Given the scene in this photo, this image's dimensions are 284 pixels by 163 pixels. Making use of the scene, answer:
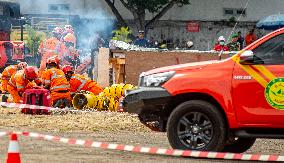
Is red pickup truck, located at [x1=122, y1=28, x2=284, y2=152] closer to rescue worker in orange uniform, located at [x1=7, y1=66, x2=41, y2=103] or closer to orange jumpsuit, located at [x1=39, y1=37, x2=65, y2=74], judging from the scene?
rescue worker in orange uniform, located at [x1=7, y1=66, x2=41, y2=103]

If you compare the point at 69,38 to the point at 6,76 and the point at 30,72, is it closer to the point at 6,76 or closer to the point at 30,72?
the point at 6,76

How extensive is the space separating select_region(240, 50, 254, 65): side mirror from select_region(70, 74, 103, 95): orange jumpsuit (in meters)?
8.93

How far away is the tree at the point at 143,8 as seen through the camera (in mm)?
44906

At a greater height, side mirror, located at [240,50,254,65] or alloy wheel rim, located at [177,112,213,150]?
side mirror, located at [240,50,254,65]

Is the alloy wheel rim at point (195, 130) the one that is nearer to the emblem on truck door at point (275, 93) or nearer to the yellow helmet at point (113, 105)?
the emblem on truck door at point (275, 93)

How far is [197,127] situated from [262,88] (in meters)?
1.03

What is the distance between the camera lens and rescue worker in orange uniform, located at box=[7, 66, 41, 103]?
19953 millimetres

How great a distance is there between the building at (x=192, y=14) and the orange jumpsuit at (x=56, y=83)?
27533 millimetres

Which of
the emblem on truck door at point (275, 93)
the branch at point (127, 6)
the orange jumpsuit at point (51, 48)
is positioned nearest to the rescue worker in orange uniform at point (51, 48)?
the orange jumpsuit at point (51, 48)

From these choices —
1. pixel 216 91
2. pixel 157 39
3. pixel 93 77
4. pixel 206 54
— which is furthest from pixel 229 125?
pixel 157 39

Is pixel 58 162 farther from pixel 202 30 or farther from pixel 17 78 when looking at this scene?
pixel 202 30

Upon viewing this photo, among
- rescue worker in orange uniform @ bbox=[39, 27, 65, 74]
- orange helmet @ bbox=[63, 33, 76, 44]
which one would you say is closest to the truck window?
rescue worker in orange uniform @ bbox=[39, 27, 65, 74]

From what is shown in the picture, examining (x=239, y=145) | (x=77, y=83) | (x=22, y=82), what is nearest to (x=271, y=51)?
(x=239, y=145)

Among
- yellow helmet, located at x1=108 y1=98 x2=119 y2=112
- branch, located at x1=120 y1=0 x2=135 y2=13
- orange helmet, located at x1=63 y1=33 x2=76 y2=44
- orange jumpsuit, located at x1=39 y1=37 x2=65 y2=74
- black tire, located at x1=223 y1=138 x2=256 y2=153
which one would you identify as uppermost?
A: branch, located at x1=120 y1=0 x2=135 y2=13
